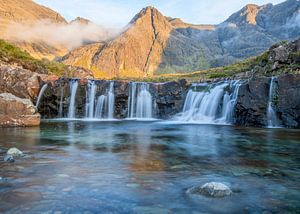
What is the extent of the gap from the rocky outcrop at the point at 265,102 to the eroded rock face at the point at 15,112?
1434 centimetres

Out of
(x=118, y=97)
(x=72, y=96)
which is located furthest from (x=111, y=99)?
(x=72, y=96)

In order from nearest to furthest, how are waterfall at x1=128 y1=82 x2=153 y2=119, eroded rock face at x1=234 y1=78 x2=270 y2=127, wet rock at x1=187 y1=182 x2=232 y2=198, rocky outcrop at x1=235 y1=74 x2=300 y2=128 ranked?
wet rock at x1=187 y1=182 x2=232 y2=198 → rocky outcrop at x1=235 y1=74 x2=300 y2=128 → eroded rock face at x1=234 y1=78 x2=270 y2=127 → waterfall at x1=128 y1=82 x2=153 y2=119

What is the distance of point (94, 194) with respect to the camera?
6.10 meters

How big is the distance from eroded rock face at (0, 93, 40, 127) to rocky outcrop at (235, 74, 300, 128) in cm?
1434

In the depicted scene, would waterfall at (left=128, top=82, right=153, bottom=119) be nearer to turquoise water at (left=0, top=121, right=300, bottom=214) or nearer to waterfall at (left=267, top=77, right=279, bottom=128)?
waterfall at (left=267, top=77, right=279, bottom=128)

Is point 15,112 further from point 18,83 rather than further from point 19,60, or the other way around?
point 19,60

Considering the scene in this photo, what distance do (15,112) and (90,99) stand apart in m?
11.9

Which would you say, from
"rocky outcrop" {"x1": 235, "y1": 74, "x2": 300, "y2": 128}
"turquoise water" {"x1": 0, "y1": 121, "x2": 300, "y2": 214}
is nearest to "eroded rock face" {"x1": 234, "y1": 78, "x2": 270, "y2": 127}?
"rocky outcrop" {"x1": 235, "y1": 74, "x2": 300, "y2": 128}

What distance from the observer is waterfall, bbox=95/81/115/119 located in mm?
31328

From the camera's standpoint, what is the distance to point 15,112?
788 inches

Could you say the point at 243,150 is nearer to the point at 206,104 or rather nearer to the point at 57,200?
the point at 57,200

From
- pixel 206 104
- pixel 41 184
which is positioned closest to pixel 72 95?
pixel 206 104

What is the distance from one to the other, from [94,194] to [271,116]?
19863 mm

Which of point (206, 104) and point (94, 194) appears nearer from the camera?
point (94, 194)
